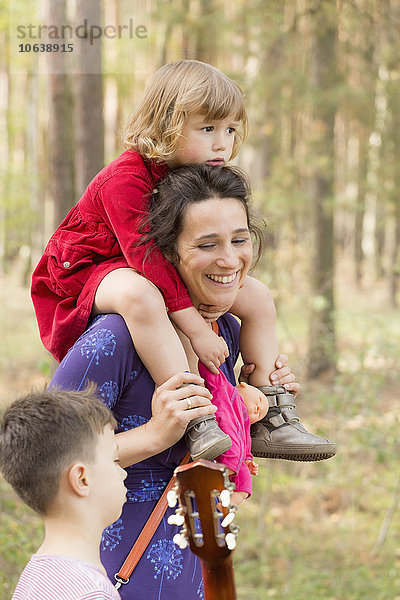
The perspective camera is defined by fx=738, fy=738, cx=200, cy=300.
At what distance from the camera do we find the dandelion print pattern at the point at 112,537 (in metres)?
2.20

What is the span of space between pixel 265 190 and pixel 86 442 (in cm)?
1260

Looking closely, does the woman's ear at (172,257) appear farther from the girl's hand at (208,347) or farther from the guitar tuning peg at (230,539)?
the guitar tuning peg at (230,539)

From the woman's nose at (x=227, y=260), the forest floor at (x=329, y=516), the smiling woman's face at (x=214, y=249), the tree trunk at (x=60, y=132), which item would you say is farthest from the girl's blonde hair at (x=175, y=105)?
the tree trunk at (x=60, y=132)

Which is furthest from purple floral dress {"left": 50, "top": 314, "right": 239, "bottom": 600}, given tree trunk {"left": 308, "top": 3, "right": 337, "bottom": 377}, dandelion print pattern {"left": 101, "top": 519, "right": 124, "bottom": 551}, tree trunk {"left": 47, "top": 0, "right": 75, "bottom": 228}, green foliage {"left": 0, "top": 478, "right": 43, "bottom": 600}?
tree trunk {"left": 308, "top": 3, "right": 337, "bottom": 377}

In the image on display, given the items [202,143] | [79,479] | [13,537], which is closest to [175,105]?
[202,143]

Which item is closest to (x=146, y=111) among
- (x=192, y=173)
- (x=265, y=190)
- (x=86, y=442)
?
(x=192, y=173)

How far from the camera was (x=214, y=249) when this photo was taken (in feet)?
7.37

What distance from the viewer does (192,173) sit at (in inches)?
91.9

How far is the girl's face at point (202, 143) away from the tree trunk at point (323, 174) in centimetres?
865

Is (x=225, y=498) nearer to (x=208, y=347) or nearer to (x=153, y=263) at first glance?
(x=208, y=347)

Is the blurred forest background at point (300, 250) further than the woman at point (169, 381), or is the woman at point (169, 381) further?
the blurred forest background at point (300, 250)

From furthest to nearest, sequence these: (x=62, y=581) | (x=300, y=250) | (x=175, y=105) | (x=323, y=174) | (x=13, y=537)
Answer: (x=300, y=250), (x=323, y=174), (x=13, y=537), (x=175, y=105), (x=62, y=581)

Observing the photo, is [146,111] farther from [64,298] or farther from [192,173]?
[64,298]

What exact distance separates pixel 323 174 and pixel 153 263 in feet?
35.1
